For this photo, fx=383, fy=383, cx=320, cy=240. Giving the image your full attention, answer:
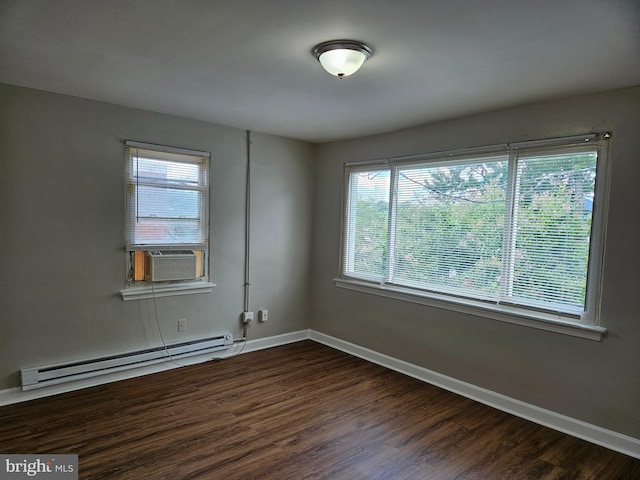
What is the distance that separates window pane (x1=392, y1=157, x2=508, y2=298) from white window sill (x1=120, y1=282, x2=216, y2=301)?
6.49ft

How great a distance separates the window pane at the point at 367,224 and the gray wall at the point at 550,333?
0.28 m

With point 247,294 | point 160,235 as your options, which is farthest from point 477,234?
point 160,235

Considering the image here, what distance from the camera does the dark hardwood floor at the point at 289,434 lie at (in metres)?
2.31

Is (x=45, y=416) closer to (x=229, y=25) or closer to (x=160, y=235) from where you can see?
(x=160, y=235)

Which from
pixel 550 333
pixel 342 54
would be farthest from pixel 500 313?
pixel 342 54

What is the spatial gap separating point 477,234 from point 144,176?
9.89 feet

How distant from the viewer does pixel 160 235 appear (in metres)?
3.62

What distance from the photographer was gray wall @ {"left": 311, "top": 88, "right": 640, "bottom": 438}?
2.53 meters

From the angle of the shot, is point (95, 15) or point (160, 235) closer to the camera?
point (95, 15)

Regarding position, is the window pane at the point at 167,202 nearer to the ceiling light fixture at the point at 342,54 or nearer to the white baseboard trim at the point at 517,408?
the ceiling light fixture at the point at 342,54

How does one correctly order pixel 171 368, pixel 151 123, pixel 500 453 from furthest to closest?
1. pixel 171 368
2. pixel 151 123
3. pixel 500 453

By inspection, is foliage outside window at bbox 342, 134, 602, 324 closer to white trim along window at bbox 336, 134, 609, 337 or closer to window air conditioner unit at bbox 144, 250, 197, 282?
white trim along window at bbox 336, 134, 609, 337

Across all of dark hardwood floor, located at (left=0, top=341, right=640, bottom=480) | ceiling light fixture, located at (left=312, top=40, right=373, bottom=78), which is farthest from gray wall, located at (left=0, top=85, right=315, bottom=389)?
ceiling light fixture, located at (left=312, top=40, right=373, bottom=78)

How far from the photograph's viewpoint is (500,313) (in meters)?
3.11
